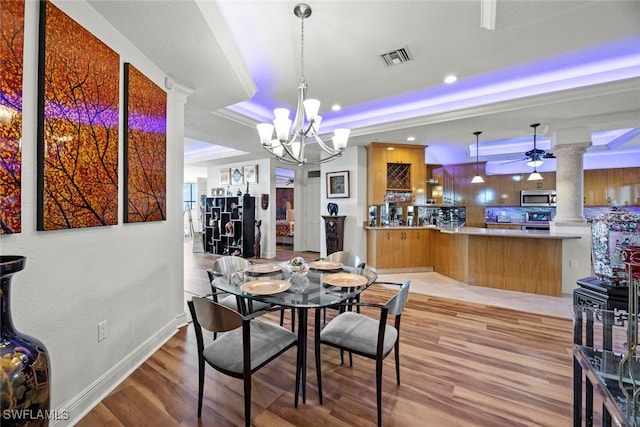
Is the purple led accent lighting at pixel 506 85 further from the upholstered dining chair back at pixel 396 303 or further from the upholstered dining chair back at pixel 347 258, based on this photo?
the upholstered dining chair back at pixel 396 303

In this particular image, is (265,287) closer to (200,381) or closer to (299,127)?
(200,381)

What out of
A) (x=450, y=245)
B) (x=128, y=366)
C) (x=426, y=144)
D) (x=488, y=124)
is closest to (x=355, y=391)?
(x=128, y=366)

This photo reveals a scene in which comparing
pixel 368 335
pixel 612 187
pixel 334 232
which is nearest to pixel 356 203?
pixel 334 232

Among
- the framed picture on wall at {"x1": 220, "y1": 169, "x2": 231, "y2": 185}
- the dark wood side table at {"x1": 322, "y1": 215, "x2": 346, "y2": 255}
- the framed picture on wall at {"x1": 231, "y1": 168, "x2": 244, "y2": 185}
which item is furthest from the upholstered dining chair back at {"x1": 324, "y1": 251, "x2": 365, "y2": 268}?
the framed picture on wall at {"x1": 220, "y1": 169, "x2": 231, "y2": 185}

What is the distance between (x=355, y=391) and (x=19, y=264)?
6.28 ft

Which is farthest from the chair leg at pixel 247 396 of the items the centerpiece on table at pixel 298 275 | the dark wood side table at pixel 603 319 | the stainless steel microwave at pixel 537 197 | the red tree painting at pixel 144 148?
the stainless steel microwave at pixel 537 197

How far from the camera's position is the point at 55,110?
1.44 meters

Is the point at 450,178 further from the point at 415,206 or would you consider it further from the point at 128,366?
the point at 128,366

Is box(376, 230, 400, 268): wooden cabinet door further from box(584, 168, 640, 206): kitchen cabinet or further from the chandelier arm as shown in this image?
box(584, 168, 640, 206): kitchen cabinet

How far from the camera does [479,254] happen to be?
4332mm

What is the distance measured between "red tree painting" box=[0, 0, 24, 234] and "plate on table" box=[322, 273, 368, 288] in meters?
1.74

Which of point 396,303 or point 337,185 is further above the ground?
point 337,185

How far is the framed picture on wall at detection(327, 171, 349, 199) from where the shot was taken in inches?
217

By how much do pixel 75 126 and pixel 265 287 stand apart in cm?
150
